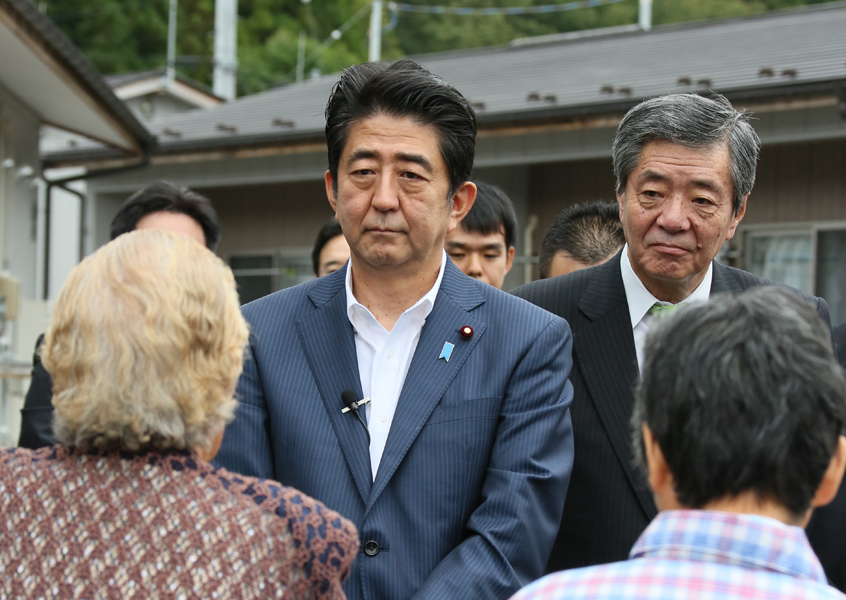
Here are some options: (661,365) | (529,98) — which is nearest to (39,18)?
(529,98)

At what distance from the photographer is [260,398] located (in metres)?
2.62

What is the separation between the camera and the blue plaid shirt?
1410 mm

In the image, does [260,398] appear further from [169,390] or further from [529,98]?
[529,98]

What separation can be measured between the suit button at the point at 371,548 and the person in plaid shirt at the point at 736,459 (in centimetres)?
96

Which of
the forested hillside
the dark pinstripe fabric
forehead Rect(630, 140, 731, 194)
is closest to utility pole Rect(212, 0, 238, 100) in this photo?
the forested hillside

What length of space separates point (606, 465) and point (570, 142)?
743 centimetres

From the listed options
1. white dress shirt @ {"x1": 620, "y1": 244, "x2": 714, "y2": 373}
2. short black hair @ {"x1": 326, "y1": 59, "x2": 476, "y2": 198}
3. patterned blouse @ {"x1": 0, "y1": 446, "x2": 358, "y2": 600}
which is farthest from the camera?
white dress shirt @ {"x1": 620, "y1": 244, "x2": 714, "y2": 373}

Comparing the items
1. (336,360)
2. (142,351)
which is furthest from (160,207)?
(142,351)

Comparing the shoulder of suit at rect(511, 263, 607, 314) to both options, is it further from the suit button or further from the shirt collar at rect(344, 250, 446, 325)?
the suit button

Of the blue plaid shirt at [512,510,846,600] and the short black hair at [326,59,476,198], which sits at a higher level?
the short black hair at [326,59,476,198]

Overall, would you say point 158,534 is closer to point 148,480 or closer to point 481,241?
point 148,480

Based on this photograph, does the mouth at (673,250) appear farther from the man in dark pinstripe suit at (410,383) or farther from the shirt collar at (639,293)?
the man in dark pinstripe suit at (410,383)

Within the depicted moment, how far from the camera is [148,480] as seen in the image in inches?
70.1

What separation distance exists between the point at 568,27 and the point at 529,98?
31.6 meters
